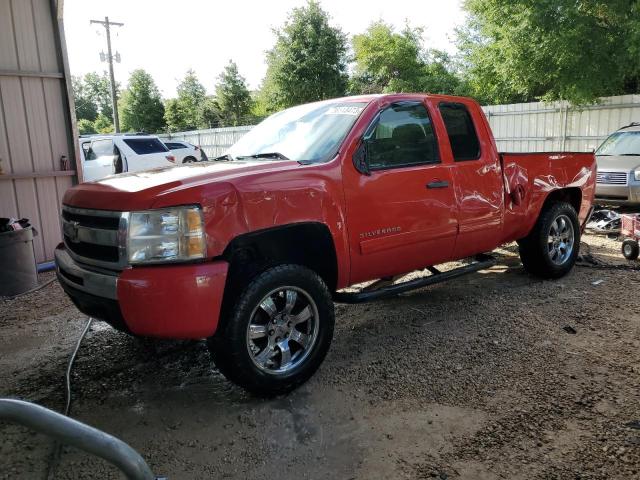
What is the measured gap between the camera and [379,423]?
3.20 meters

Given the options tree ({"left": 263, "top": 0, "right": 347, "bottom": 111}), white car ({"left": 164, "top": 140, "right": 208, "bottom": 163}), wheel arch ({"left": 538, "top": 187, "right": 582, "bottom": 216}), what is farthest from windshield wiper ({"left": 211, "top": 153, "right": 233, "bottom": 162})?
tree ({"left": 263, "top": 0, "right": 347, "bottom": 111})

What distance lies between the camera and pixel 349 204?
12.5 feet

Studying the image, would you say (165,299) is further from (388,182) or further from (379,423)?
(388,182)

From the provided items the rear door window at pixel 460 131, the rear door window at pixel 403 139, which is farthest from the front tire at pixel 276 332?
the rear door window at pixel 460 131

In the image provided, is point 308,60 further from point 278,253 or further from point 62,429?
point 62,429

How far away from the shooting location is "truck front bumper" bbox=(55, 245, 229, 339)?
300cm

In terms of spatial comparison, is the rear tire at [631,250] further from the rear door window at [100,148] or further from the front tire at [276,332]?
the rear door window at [100,148]

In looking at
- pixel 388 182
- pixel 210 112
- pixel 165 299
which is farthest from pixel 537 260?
pixel 210 112

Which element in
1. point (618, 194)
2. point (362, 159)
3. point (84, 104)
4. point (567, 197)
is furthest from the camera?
point (84, 104)

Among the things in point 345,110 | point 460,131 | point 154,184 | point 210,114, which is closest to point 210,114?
point 210,114

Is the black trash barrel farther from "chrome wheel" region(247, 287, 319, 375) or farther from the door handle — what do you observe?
the door handle

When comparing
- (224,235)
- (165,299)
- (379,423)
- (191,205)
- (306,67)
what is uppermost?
(306,67)

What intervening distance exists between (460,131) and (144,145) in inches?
452

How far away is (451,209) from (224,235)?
216 centimetres
